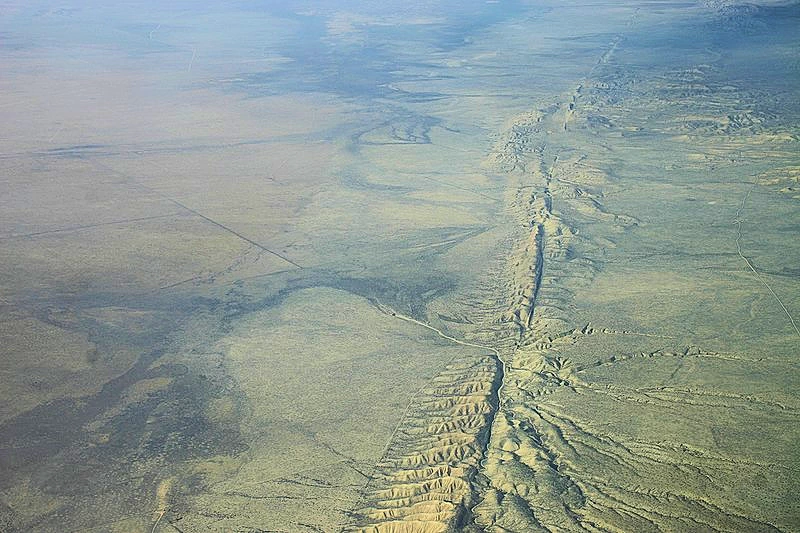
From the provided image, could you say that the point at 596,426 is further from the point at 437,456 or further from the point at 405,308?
the point at 405,308

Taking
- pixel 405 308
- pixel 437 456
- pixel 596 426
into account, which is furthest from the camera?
pixel 405 308

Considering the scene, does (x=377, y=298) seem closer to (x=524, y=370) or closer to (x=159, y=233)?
(x=524, y=370)

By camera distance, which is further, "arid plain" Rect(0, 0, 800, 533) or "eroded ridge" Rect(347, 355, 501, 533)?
"arid plain" Rect(0, 0, 800, 533)

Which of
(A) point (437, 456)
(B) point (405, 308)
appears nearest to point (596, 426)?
(A) point (437, 456)

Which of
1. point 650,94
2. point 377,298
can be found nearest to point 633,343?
point 377,298

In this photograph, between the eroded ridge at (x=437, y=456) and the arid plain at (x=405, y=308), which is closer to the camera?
the eroded ridge at (x=437, y=456)
